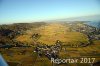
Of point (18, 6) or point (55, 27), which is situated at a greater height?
point (18, 6)

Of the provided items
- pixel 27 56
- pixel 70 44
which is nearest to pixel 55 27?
pixel 70 44

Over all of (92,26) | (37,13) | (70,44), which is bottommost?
(70,44)

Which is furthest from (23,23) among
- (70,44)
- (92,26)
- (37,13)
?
(92,26)

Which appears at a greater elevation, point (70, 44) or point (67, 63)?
point (70, 44)

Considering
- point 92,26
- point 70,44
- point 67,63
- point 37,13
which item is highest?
point 37,13

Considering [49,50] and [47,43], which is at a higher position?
[47,43]

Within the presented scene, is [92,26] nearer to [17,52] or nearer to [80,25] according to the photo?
[80,25]

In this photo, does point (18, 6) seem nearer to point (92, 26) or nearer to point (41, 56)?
point (41, 56)

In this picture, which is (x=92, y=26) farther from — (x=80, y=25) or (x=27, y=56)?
(x=27, y=56)
